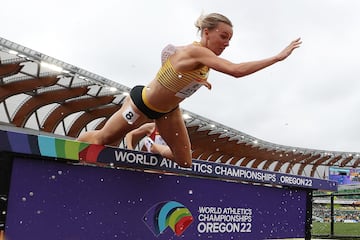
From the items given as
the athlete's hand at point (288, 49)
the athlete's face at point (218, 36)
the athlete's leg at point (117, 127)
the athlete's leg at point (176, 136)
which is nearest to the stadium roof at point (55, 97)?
the athlete's leg at point (117, 127)

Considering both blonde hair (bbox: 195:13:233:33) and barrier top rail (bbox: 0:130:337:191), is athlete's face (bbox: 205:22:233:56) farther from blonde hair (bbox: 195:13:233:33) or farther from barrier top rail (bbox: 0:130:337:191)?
barrier top rail (bbox: 0:130:337:191)

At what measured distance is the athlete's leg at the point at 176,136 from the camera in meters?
3.32

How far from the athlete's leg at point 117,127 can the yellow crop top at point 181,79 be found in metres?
0.33

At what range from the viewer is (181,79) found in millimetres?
3127

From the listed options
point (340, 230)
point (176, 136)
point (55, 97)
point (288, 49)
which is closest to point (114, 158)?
point (176, 136)

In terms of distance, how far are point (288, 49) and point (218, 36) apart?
0.55 metres

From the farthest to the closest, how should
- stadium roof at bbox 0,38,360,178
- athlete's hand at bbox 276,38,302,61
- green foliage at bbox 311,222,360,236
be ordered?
stadium roof at bbox 0,38,360,178
green foliage at bbox 311,222,360,236
athlete's hand at bbox 276,38,302,61

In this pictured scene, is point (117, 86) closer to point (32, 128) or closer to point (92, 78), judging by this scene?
point (92, 78)

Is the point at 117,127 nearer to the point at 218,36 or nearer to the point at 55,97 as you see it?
the point at 218,36

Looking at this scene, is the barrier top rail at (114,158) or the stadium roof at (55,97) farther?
the stadium roof at (55,97)

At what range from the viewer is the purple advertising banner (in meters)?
2.45

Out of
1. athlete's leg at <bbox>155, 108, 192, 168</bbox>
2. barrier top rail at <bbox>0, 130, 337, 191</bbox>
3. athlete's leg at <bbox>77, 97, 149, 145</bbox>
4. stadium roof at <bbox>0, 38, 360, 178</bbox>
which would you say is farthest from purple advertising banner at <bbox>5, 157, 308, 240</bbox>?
stadium roof at <bbox>0, 38, 360, 178</bbox>

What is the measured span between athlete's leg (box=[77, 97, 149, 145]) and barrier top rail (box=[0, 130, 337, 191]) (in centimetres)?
30

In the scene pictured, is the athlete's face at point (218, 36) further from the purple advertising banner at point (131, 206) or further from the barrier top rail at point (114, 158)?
the purple advertising banner at point (131, 206)
